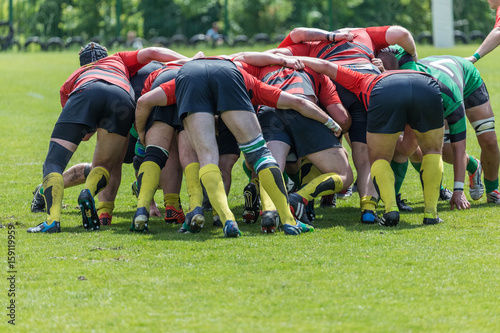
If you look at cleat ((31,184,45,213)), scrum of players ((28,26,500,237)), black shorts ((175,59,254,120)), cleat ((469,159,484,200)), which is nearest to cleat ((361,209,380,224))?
scrum of players ((28,26,500,237))

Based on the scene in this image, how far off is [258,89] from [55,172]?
2015 mm

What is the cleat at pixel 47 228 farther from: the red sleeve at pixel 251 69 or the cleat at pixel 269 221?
the red sleeve at pixel 251 69

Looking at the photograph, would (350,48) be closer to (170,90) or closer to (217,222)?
(170,90)

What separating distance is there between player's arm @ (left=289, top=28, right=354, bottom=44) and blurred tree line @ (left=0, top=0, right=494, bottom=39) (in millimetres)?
30553

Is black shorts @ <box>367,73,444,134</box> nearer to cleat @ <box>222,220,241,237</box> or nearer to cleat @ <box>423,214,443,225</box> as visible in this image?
cleat @ <box>423,214,443,225</box>

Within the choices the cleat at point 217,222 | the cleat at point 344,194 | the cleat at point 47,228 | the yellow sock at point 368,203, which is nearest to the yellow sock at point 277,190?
the cleat at point 217,222

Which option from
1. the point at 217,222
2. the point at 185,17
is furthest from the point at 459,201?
the point at 185,17

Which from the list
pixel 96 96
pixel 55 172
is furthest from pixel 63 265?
pixel 96 96

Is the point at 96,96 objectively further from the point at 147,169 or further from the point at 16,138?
the point at 16,138

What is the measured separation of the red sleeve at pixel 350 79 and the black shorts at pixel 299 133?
53 centimetres

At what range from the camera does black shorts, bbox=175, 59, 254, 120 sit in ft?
21.7

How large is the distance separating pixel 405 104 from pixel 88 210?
304 centimetres

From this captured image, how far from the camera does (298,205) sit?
22.3ft

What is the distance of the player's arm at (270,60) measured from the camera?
749 cm
